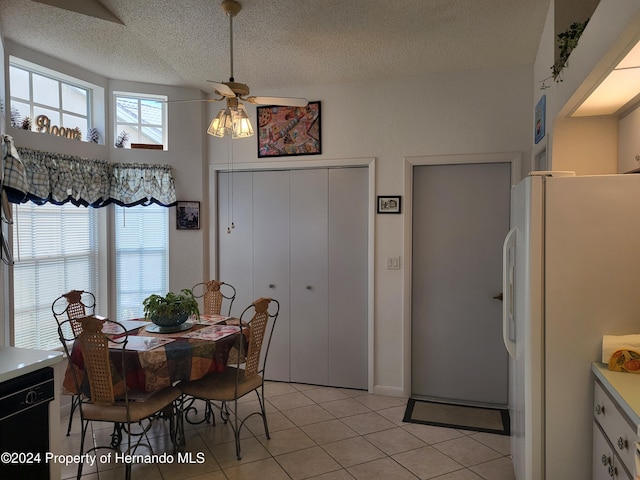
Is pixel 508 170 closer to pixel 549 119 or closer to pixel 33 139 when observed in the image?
pixel 549 119

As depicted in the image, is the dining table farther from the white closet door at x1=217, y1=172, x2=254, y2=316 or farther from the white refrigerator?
the white refrigerator

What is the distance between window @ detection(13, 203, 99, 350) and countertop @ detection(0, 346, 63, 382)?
3.61 feet

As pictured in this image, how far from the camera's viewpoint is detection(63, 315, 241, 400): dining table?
2.62 m

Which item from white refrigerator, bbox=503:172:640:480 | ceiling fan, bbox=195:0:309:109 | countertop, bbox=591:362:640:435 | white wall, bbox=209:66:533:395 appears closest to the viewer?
countertop, bbox=591:362:640:435

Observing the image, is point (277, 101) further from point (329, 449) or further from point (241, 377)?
point (329, 449)

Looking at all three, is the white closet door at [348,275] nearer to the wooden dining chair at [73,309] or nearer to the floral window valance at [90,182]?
the floral window valance at [90,182]

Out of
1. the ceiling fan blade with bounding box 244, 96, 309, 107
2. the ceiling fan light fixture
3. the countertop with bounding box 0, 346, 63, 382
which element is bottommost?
the countertop with bounding box 0, 346, 63, 382

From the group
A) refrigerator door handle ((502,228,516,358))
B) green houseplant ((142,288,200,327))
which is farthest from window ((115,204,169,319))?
refrigerator door handle ((502,228,516,358))

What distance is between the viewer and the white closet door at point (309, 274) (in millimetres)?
4188

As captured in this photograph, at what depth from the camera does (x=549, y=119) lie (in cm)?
277

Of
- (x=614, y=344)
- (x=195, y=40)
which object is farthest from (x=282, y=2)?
(x=614, y=344)

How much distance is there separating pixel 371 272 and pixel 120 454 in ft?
7.54

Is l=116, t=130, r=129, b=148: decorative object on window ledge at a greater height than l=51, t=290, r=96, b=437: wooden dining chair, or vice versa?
l=116, t=130, r=129, b=148: decorative object on window ledge

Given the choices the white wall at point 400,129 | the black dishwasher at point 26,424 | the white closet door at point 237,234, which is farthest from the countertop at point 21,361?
the white wall at point 400,129
